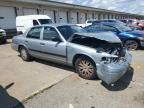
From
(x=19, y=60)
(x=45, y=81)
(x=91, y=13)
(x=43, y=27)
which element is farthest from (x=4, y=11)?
(x=91, y=13)

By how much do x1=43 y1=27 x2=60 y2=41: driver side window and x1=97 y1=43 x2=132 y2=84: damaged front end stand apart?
5.63 feet

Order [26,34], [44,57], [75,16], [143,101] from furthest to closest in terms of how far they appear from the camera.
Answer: [75,16] → [26,34] → [44,57] → [143,101]

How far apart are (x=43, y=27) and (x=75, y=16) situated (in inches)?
1123

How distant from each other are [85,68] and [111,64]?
38.8 inches

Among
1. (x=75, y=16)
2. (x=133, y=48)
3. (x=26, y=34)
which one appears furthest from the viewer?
(x=75, y=16)

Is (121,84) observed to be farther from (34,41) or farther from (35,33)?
(35,33)

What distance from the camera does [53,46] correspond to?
7.04 meters

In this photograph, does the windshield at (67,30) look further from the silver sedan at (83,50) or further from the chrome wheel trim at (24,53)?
the chrome wheel trim at (24,53)

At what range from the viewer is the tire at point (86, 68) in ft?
19.7

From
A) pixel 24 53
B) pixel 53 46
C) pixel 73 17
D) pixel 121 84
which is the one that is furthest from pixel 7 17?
pixel 121 84

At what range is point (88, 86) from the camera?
5.68 m

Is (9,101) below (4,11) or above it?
below

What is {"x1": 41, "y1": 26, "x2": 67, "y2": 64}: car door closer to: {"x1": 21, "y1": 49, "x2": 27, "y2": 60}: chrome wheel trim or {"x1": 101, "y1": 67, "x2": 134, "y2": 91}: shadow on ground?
{"x1": 21, "y1": 49, "x2": 27, "y2": 60}: chrome wheel trim

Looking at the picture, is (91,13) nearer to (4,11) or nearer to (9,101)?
(4,11)
